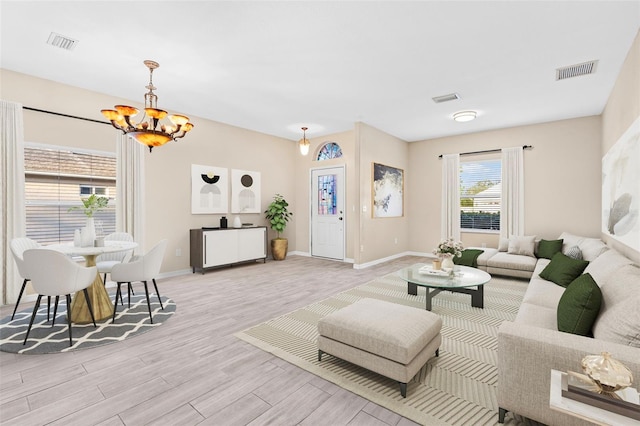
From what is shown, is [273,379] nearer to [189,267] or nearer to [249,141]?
[189,267]

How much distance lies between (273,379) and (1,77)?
15.8 feet

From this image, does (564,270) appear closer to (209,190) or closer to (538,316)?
(538,316)

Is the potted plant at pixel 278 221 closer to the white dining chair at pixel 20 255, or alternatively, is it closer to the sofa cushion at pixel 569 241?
the white dining chair at pixel 20 255

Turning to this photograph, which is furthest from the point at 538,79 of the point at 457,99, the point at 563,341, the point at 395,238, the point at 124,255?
the point at 124,255

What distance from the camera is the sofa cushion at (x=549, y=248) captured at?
193 inches

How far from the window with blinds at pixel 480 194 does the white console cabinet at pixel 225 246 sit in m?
4.52

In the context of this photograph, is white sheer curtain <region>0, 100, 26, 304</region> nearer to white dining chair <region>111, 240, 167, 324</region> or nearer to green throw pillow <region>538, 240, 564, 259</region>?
white dining chair <region>111, 240, 167, 324</region>

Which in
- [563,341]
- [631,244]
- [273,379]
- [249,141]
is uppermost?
[249,141]

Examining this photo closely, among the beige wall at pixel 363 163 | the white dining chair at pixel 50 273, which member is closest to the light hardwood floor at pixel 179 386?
the white dining chair at pixel 50 273

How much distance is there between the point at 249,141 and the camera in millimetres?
6539

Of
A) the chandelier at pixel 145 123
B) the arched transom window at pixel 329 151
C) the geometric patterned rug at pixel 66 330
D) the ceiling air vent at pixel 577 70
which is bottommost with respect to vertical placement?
the geometric patterned rug at pixel 66 330

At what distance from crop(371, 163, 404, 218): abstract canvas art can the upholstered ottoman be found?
4139 millimetres

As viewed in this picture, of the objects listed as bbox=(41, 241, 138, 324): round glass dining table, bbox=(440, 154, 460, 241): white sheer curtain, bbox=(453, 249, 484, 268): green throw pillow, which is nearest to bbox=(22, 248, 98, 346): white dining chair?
bbox=(41, 241, 138, 324): round glass dining table

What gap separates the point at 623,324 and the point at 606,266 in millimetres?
1389
